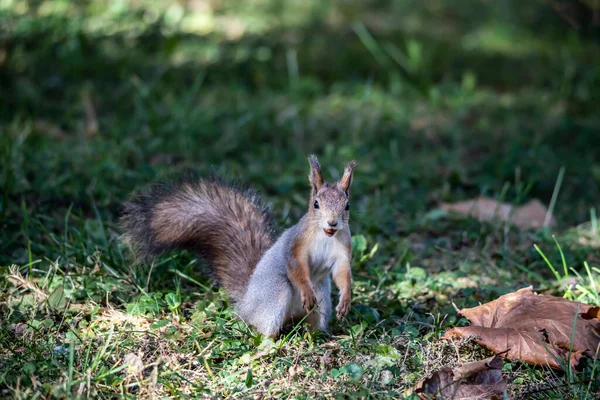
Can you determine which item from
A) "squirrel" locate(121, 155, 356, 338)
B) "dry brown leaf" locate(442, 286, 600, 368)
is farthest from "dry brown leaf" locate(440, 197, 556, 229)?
"squirrel" locate(121, 155, 356, 338)

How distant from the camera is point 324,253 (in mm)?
2531

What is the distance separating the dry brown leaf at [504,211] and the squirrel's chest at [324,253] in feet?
4.63

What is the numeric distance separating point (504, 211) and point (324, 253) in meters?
1.69

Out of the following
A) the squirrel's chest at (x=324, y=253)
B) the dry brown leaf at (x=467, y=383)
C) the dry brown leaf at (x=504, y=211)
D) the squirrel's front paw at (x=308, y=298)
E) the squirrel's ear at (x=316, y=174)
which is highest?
the squirrel's ear at (x=316, y=174)

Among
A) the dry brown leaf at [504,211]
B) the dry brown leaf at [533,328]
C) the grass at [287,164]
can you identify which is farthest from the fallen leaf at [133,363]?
the dry brown leaf at [504,211]

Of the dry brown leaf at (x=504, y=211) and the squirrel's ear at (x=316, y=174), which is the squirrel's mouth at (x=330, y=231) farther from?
the dry brown leaf at (x=504, y=211)

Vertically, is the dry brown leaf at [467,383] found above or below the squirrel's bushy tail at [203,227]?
Result: below

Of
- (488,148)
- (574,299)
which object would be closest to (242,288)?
(574,299)

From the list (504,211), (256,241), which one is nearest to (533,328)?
(256,241)

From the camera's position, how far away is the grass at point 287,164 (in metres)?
2.49

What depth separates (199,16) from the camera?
6836mm

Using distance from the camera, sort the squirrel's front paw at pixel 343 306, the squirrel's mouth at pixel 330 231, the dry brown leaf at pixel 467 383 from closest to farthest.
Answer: the dry brown leaf at pixel 467 383 < the squirrel's mouth at pixel 330 231 < the squirrel's front paw at pixel 343 306

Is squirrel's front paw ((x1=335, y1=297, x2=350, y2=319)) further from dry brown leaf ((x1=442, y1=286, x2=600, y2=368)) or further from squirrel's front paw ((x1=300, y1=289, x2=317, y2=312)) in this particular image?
dry brown leaf ((x1=442, y1=286, x2=600, y2=368))

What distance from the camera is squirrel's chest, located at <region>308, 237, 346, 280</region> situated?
98.9 inches
